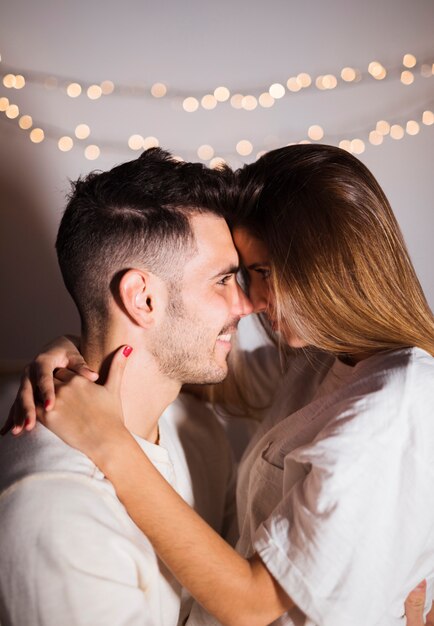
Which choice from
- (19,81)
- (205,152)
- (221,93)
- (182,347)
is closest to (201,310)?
(182,347)

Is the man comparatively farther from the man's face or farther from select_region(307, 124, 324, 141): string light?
select_region(307, 124, 324, 141): string light

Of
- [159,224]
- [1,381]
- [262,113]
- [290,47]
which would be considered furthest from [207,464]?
[290,47]

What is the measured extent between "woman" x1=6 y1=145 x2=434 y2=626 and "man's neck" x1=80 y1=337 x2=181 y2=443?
0.19 ft

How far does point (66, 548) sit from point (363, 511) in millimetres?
481

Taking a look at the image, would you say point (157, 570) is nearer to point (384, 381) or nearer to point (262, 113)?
point (384, 381)

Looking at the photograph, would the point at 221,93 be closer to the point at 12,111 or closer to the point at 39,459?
the point at 12,111

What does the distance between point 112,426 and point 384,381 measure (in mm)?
478

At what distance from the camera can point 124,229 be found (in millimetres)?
1202

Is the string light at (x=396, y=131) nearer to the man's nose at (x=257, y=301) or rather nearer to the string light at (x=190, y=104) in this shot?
the string light at (x=190, y=104)

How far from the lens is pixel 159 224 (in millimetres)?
1215

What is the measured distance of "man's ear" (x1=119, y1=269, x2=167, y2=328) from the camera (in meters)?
1.17

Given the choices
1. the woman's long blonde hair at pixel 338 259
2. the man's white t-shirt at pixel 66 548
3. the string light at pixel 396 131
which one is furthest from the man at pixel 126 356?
the string light at pixel 396 131

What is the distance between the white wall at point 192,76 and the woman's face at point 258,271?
45 cm

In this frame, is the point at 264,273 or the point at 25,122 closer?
the point at 264,273
